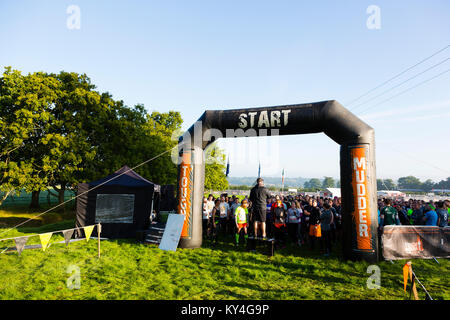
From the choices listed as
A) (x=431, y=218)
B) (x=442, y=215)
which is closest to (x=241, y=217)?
(x=431, y=218)

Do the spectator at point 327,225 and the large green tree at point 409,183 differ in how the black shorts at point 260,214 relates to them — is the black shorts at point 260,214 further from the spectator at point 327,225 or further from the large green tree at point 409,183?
the large green tree at point 409,183

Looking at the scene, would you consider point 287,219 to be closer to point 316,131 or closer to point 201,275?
point 316,131

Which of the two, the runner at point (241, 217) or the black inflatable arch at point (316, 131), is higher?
the black inflatable arch at point (316, 131)

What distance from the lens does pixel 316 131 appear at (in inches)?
314

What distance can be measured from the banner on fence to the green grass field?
27 cm

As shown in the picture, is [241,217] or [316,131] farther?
[241,217]

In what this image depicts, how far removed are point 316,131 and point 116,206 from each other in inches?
360

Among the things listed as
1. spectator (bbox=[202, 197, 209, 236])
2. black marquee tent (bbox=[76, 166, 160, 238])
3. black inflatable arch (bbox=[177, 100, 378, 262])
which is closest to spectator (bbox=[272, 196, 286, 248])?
black inflatable arch (bbox=[177, 100, 378, 262])

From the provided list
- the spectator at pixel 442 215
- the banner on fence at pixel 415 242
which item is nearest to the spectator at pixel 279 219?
the banner on fence at pixel 415 242

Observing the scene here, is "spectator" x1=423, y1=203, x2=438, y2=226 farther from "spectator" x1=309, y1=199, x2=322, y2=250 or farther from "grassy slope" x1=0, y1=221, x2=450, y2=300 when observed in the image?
"spectator" x1=309, y1=199, x2=322, y2=250

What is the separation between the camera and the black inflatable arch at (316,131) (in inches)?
275

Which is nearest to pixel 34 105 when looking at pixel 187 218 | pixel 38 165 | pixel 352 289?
pixel 38 165

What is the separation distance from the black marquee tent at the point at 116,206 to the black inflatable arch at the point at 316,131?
2970 millimetres
